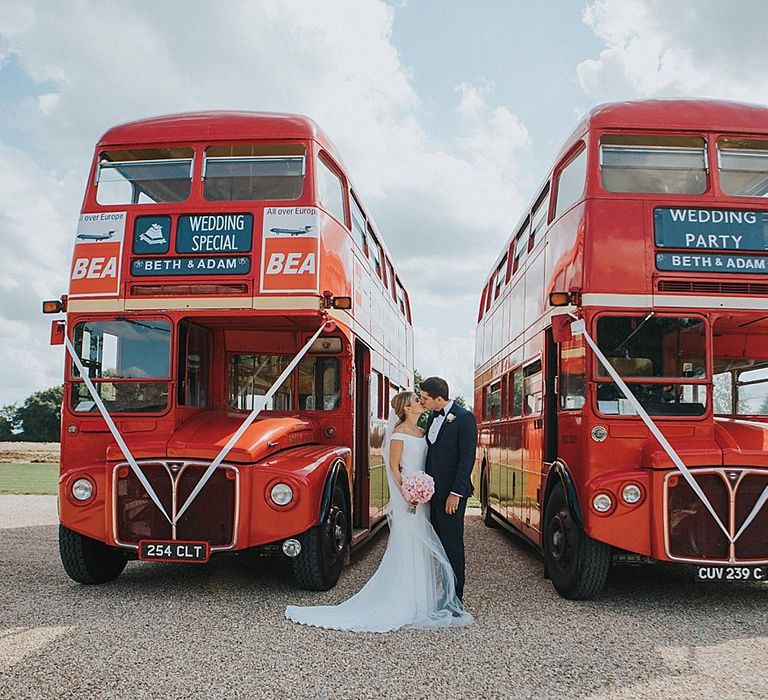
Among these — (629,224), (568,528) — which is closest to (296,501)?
(568,528)

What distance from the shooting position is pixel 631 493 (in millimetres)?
7145

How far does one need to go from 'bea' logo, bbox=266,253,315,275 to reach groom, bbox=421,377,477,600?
5.44ft

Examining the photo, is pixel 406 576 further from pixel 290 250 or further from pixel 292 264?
pixel 290 250

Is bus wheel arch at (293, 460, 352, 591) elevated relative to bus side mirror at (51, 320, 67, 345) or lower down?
lower down

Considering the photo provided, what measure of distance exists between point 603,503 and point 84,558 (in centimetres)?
447

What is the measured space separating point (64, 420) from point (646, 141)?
5.76 meters

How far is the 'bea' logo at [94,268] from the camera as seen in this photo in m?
8.30

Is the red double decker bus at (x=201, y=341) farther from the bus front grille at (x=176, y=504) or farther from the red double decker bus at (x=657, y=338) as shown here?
the red double decker bus at (x=657, y=338)

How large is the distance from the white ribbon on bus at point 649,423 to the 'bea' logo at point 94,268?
165 inches

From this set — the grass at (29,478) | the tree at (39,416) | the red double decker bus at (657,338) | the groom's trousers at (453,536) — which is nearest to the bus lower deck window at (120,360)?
the groom's trousers at (453,536)

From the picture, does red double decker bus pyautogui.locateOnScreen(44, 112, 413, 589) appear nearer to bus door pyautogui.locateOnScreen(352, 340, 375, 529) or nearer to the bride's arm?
the bride's arm

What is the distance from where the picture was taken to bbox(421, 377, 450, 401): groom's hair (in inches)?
280

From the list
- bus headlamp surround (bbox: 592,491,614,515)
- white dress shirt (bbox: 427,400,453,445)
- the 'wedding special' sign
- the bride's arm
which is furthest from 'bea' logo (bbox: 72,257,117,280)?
the 'wedding special' sign

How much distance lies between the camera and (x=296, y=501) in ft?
24.4
